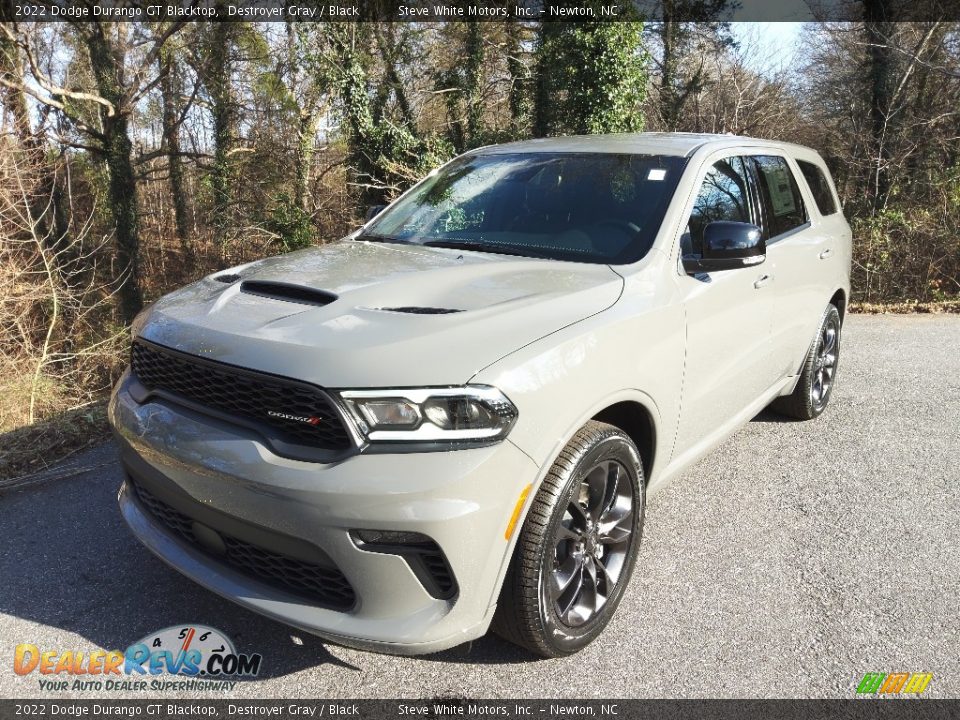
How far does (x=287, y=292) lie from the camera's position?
2.71m

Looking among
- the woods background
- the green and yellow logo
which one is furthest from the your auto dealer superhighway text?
the woods background

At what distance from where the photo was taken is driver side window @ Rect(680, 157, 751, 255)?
3299mm

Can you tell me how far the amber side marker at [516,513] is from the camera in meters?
2.24

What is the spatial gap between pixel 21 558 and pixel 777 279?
13.1 feet

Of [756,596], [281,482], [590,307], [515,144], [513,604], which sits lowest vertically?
[756,596]

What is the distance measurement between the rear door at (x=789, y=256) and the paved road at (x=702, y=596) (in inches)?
29.9

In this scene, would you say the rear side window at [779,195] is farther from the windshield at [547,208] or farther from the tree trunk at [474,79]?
the tree trunk at [474,79]

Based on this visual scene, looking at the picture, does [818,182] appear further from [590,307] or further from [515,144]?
[590,307]

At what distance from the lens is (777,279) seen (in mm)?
3982

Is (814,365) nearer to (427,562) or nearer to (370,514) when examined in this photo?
(427,562)

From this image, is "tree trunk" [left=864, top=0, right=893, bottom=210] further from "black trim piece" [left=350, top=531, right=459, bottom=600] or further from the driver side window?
"black trim piece" [left=350, top=531, right=459, bottom=600]

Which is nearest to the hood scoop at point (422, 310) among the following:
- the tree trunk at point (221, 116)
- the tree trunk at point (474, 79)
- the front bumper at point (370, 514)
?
the front bumper at point (370, 514)

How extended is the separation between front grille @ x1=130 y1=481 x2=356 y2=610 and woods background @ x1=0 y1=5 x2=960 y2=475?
727 cm

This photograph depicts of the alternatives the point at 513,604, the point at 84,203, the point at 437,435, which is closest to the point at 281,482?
the point at 437,435
